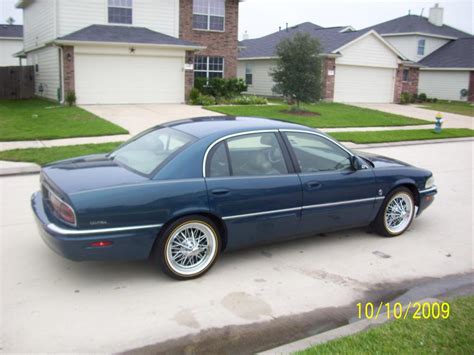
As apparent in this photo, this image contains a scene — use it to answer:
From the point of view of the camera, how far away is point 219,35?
27.0 metres

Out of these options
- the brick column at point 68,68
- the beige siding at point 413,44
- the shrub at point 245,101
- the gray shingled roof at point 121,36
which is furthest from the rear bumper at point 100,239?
the beige siding at point 413,44

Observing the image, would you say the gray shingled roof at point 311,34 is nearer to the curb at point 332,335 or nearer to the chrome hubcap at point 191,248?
the chrome hubcap at point 191,248

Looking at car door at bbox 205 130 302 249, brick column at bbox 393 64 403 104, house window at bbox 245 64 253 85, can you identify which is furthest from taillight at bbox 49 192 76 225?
house window at bbox 245 64 253 85

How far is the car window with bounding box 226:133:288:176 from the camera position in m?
5.13

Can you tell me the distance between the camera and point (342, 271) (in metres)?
5.24

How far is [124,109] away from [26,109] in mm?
3887

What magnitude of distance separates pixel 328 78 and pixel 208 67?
7136 millimetres

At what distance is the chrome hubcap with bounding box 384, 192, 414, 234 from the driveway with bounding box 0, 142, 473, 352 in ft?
0.53

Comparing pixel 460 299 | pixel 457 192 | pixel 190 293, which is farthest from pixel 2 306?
pixel 457 192

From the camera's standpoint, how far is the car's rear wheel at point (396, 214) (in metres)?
6.21

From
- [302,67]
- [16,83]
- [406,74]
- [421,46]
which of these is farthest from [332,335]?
[421,46]

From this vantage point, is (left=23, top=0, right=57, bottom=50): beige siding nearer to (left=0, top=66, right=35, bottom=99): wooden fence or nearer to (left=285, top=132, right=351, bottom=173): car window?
(left=0, top=66, right=35, bottom=99): wooden fence

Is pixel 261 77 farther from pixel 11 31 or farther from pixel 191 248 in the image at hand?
pixel 191 248

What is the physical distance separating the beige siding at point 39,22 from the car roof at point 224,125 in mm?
19336
